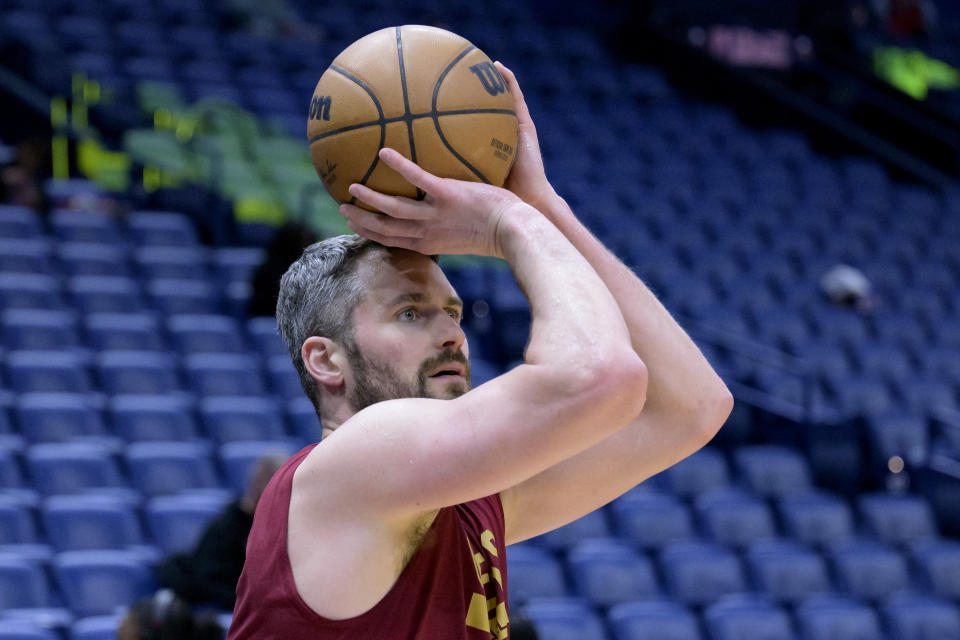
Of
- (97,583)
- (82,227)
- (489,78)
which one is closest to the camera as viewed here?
(489,78)

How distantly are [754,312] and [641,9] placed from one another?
5.56 m

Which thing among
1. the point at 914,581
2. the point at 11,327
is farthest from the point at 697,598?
the point at 11,327

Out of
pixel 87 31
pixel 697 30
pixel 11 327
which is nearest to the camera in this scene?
pixel 11 327

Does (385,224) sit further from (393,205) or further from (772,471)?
(772,471)

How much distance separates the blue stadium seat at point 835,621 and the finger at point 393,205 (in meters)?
3.87

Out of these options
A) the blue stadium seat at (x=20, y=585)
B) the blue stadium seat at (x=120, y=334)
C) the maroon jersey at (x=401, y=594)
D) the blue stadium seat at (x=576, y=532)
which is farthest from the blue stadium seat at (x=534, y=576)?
the maroon jersey at (x=401, y=594)

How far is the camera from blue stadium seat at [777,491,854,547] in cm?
578

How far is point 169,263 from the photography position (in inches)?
252

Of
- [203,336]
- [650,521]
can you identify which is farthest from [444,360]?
[203,336]

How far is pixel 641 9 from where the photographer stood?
Result: 12.3 metres

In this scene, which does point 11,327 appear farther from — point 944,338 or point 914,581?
point 944,338

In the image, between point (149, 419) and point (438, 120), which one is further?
point (149, 419)

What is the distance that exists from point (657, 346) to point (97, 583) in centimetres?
295

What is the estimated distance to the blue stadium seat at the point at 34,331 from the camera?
5.48 meters
